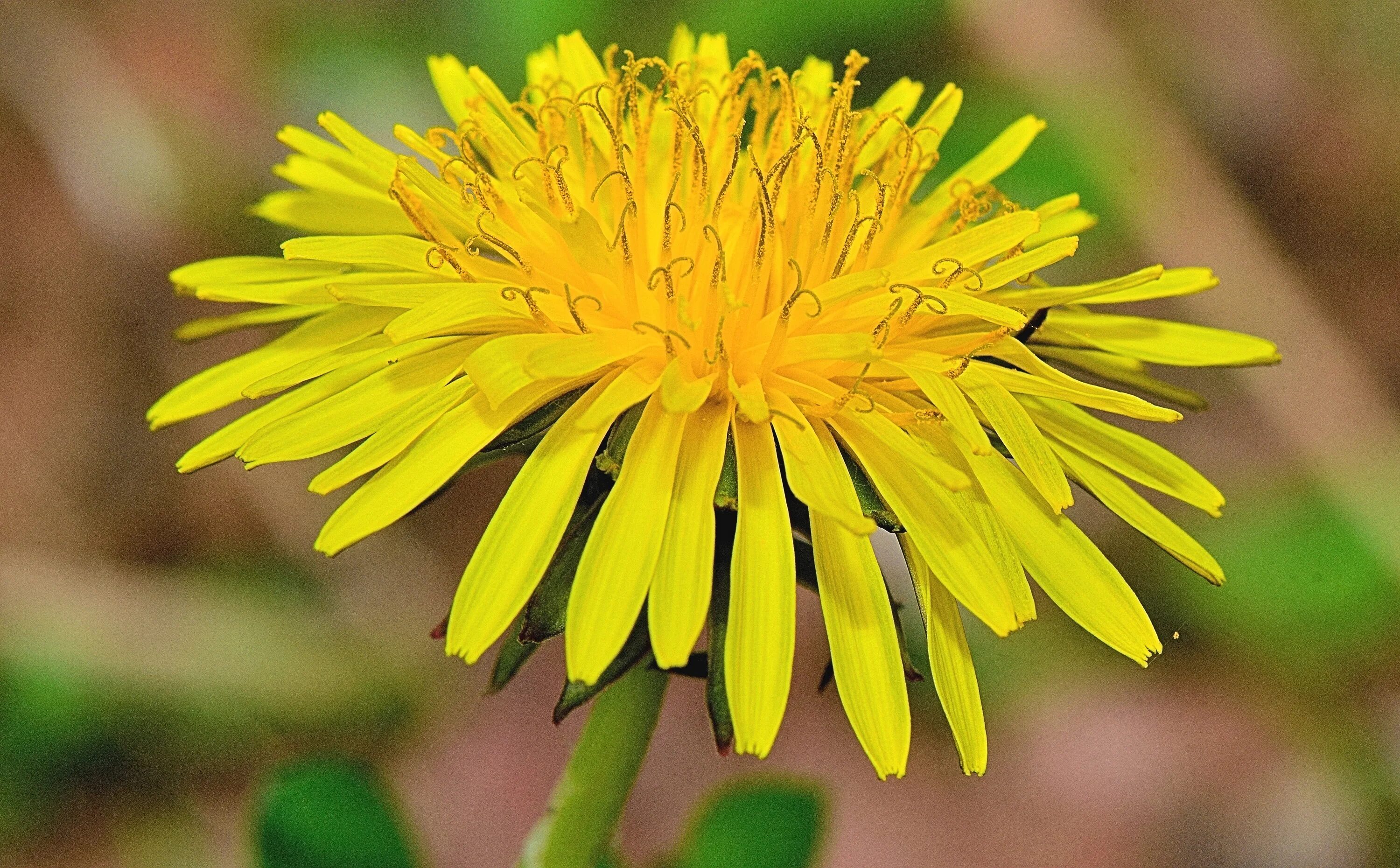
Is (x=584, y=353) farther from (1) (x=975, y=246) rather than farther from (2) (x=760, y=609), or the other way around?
(1) (x=975, y=246)

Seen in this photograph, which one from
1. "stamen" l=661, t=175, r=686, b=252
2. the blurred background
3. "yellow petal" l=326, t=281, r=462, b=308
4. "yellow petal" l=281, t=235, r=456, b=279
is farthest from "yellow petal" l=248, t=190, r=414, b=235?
the blurred background

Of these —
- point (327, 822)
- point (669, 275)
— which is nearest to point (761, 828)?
point (327, 822)

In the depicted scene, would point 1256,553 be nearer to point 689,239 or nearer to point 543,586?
point 689,239

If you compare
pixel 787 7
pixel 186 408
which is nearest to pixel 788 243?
pixel 186 408

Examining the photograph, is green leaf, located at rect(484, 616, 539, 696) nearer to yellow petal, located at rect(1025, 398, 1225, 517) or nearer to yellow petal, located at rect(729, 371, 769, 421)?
yellow petal, located at rect(729, 371, 769, 421)

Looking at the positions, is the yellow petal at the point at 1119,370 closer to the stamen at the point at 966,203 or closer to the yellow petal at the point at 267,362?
the stamen at the point at 966,203

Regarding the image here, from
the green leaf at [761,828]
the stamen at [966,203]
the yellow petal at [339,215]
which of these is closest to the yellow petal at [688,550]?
the stamen at [966,203]
